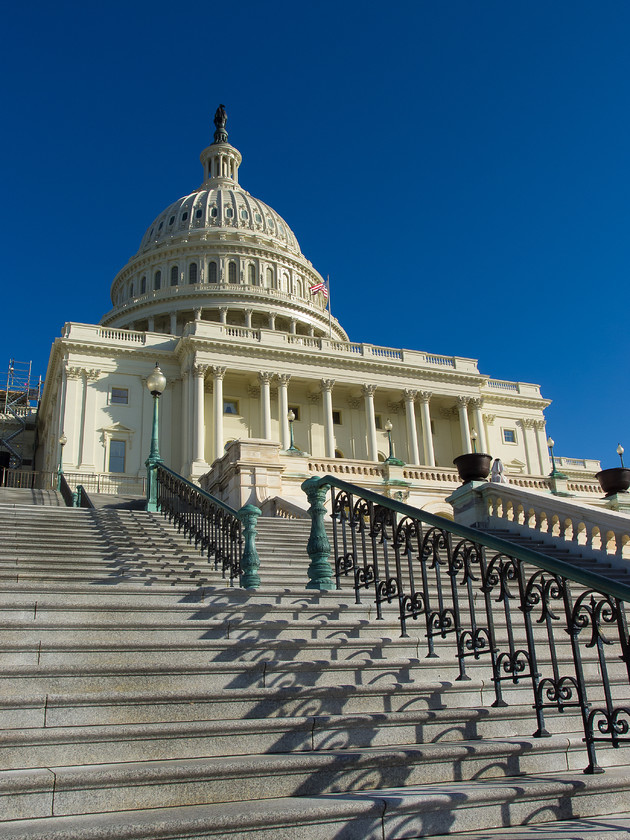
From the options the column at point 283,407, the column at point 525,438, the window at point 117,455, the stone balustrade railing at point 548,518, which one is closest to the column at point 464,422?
the column at point 525,438

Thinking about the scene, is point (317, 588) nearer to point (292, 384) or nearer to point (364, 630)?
point (364, 630)

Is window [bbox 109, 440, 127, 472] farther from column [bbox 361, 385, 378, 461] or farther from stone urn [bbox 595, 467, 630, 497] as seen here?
stone urn [bbox 595, 467, 630, 497]

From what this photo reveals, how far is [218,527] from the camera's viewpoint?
11.9 meters

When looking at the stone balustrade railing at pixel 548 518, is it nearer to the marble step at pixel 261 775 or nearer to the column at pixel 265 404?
the marble step at pixel 261 775

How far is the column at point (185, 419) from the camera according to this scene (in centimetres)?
5187

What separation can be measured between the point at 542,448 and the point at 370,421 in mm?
17395

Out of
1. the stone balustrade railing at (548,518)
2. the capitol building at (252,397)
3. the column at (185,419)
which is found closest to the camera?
the stone balustrade railing at (548,518)

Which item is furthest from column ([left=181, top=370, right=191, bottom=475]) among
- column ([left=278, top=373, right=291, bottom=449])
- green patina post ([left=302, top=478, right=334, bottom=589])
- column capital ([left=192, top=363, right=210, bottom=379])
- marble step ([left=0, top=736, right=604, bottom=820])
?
marble step ([left=0, top=736, right=604, bottom=820])

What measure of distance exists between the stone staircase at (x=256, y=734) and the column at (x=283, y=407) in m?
46.4

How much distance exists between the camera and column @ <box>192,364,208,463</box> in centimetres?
5147

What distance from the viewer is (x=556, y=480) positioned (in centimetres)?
3012

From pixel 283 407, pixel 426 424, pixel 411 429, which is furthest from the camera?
pixel 426 424

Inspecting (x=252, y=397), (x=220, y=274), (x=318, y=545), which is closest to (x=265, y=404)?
(x=252, y=397)

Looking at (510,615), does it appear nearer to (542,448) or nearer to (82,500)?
(82,500)
